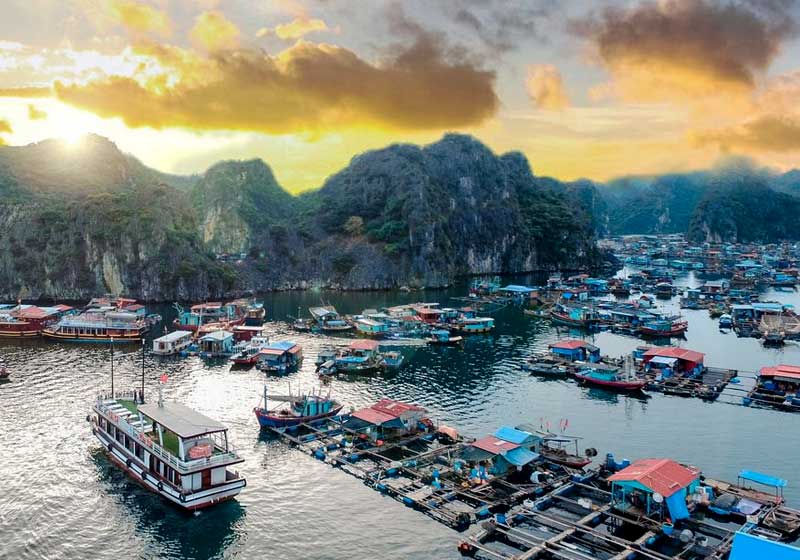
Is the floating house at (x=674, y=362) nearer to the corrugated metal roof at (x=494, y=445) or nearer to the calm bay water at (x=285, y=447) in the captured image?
the calm bay water at (x=285, y=447)

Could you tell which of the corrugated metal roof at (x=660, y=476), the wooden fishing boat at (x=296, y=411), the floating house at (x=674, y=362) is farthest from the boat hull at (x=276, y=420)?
the floating house at (x=674, y=362)

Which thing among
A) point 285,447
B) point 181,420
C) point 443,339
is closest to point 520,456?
point 285,447

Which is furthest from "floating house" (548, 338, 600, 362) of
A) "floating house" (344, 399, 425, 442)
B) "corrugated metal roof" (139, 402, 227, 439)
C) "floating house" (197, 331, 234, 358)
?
"corrugated metal roof" (139, 402, 227, 439)

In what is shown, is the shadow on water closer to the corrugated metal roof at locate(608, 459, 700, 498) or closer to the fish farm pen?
the fish farm pen

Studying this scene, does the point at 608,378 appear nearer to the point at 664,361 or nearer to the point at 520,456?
the point at 664,361

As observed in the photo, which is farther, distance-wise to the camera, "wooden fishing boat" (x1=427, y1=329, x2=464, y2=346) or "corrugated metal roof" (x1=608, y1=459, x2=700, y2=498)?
"wooden fishing boat" (x1=427, y1=329, x2=464, y2=346)

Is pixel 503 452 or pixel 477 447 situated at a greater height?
pixel 503 452
